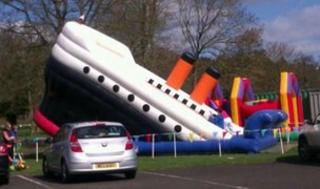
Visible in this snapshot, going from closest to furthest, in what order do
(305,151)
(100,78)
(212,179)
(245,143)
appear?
(212,179)
(305,151)
(245,143)
(100,78)

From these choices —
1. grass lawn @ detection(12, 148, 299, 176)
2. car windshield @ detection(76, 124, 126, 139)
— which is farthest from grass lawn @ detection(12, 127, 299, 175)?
car windshield @ detection(76, 124, 126, 139)

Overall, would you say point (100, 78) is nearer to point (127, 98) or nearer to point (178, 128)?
point (127, 98)

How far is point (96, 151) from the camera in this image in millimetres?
16750

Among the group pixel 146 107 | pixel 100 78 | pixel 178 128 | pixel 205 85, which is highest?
pixel 100 78

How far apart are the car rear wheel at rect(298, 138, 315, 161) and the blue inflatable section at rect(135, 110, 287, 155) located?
14.0 feet

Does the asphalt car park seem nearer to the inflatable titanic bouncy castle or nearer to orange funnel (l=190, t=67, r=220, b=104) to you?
the inflatable titanic bouncy castle

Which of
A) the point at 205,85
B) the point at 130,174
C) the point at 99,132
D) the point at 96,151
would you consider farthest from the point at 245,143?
the point at 96,151

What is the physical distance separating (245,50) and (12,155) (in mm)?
39685

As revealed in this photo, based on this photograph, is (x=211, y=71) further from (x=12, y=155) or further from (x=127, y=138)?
(x=127, y=138)

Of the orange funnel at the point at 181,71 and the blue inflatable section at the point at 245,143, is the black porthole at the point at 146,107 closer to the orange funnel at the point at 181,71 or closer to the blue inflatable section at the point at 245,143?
the blue inflatable section at the point at 245,143

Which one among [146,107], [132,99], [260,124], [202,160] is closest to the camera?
[202,160]

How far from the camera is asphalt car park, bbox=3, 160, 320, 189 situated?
15.1 metres

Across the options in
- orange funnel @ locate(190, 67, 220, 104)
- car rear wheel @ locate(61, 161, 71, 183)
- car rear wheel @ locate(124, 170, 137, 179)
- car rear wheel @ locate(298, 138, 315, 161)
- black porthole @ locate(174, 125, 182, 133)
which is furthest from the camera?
orange funnel @ locate(190, 67, 220, 104)

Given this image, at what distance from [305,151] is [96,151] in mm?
6989
